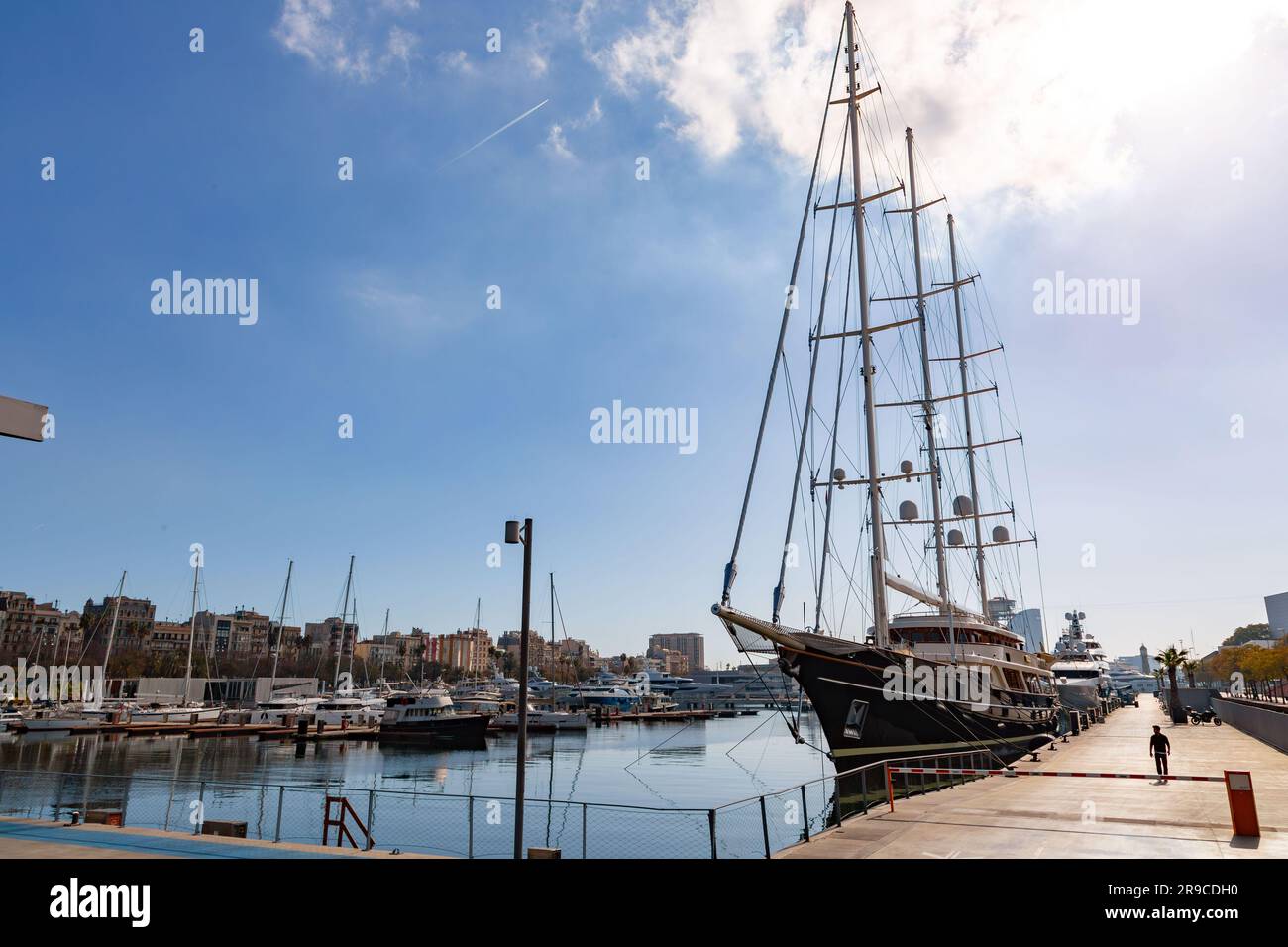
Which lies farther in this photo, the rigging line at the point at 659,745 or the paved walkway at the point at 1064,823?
the rigging line at the point at 659,745

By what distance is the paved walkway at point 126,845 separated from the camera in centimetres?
1208

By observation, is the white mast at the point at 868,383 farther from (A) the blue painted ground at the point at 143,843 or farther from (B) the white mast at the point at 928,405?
(A) the blue painted ground at the point at 143,843

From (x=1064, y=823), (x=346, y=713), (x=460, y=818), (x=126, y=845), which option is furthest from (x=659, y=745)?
(x=126, y=845)

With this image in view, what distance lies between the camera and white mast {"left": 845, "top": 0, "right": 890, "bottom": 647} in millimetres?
32812

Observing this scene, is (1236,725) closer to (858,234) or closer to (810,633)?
(810,633)

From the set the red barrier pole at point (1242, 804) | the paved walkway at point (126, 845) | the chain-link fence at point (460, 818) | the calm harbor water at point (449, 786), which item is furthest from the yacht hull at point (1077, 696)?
the paved walkway at point (126, 845)

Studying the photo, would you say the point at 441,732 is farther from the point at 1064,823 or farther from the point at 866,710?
→ the point at 1064,823

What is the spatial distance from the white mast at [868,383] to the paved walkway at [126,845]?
24.5 metres

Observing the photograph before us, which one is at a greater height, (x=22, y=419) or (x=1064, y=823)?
(x=22, y=419)

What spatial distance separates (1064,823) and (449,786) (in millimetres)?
37938

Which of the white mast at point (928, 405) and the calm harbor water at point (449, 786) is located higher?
the white mast at point (928, 405)

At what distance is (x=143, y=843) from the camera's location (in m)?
13.4
